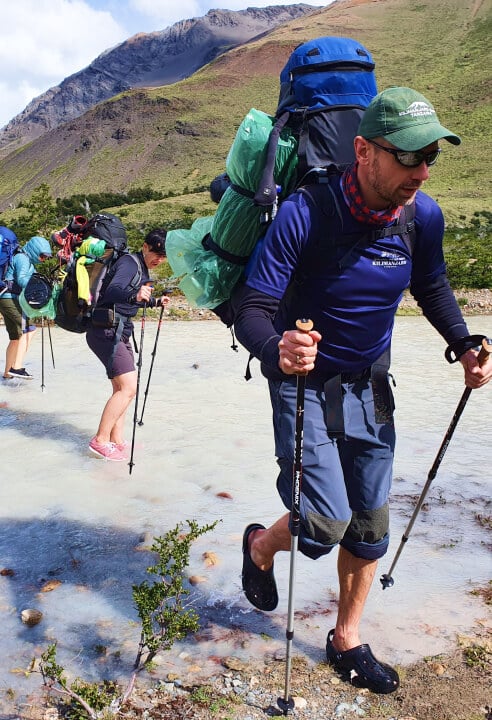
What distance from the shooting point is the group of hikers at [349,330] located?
3033mm

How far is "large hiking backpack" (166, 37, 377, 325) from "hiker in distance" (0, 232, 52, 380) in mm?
6769

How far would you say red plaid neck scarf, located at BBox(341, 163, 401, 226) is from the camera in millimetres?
3150

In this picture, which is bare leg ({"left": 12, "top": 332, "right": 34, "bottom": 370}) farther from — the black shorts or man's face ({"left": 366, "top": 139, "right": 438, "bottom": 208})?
man's face ({"left": 366, "top": 139, "right": 438, "bottom": 208})

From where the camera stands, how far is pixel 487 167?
262 feet

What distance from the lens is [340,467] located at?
3418 millimetres

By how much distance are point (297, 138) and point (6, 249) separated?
7.21 meters

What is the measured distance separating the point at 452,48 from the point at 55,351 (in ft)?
491

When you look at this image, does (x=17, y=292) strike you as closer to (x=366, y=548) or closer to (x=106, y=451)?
(x=106, y=451)

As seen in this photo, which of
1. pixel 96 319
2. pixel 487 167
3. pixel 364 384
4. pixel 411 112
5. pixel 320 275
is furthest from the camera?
pixel 487 167

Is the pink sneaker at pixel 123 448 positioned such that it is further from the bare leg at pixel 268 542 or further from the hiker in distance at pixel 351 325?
the hiker in distance at pixel 351 325

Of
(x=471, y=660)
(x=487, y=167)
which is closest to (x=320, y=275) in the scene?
(x=471, y=660)

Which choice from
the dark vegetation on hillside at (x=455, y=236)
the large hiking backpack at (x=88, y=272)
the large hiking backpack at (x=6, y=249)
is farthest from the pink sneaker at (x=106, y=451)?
the dark vegetation on hillside at (x=455, y=236)

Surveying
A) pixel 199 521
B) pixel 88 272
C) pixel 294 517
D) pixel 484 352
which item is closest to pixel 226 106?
pixel 88 272

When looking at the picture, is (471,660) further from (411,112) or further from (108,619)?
(411,112)
